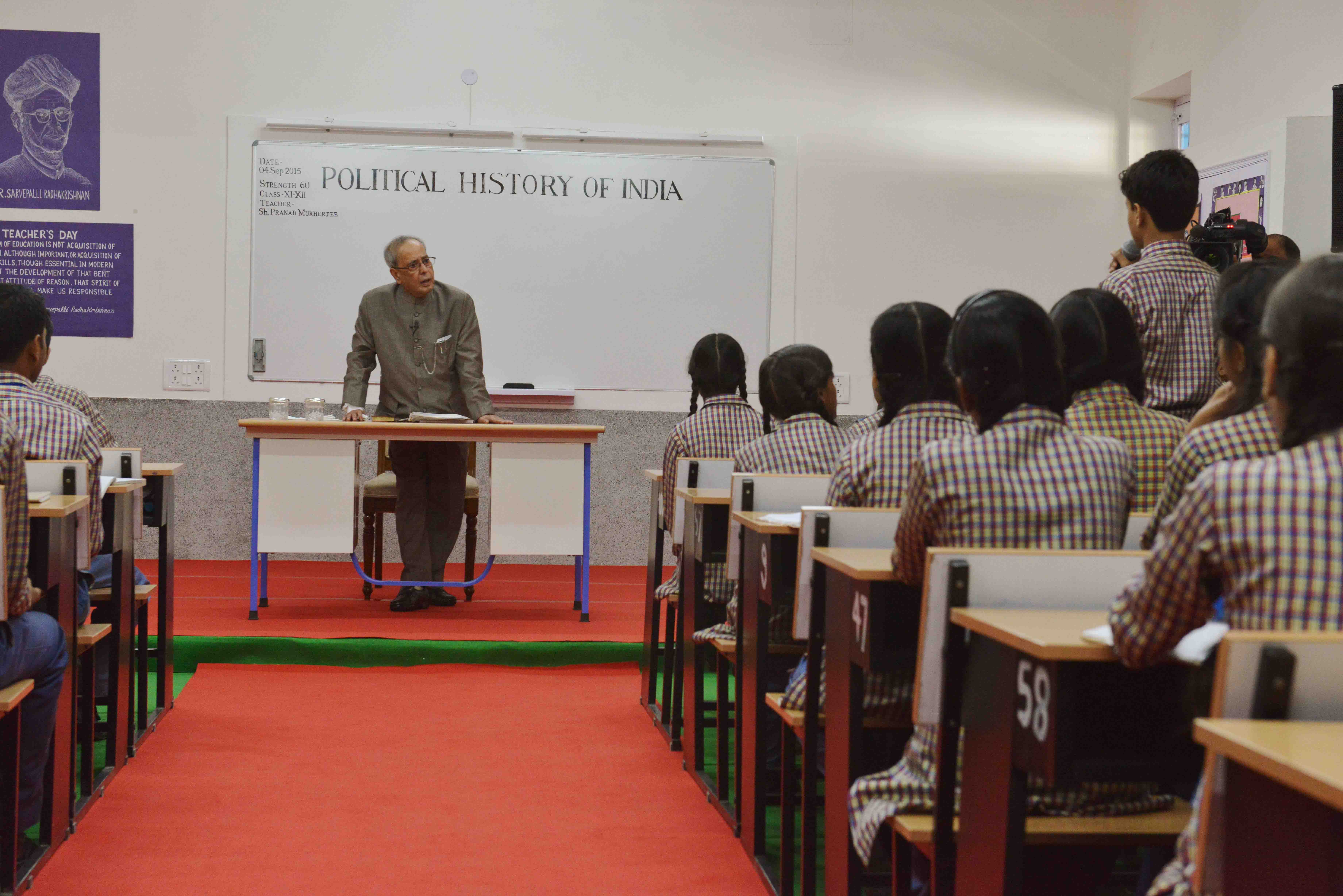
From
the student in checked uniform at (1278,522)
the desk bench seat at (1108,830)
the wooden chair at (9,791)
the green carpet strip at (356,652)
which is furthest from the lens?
the green carpet strip at (356,652)

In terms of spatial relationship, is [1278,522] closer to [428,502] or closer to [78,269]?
[428,502]

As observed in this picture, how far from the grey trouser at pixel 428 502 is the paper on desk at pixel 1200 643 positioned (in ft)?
13.3

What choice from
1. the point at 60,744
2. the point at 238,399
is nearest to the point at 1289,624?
the point at 60,744

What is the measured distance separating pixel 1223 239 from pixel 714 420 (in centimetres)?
145

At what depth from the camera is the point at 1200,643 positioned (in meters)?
1.17

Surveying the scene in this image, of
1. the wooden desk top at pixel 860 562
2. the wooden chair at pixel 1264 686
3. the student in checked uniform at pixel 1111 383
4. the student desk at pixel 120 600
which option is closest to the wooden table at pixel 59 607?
the student desk at pixel 120 600

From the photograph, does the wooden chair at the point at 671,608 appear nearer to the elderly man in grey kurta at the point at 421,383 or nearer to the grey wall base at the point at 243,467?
the elderly man in grey kurta at the point at 421,383

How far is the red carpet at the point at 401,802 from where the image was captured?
244 cm

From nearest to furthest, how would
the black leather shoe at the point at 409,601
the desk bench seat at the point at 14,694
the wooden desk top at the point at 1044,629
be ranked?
the wooden desk top at the point at 1044,629
the desk bench seat at the point at 14,694
the black leather shoe at the point at 409,601

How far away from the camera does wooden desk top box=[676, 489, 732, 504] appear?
294 centimetres

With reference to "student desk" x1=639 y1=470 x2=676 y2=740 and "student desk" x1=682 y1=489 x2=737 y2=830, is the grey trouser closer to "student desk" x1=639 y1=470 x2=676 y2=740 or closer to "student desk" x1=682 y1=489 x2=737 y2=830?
"student desk" x1=639 y1=470 x2=676 y2=740

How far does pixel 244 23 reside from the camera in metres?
6.17

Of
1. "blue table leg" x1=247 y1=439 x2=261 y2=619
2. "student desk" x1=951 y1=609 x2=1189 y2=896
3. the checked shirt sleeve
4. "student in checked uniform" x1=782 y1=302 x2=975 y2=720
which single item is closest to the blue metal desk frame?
"blue table leg" x1=247 y1=439 x2=261 y2=619

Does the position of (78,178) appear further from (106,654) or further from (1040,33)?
(1040,33)
